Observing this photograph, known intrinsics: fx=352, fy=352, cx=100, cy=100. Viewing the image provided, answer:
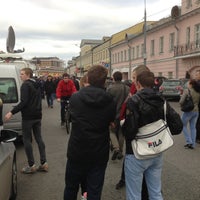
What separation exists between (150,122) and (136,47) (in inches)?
1797

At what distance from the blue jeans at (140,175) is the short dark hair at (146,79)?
0.74 metres

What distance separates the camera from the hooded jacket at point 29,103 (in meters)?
5.78

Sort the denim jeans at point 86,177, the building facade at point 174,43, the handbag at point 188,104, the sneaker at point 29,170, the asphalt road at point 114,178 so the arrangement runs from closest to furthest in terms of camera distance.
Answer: the denim jeans at point 86,177, the asphalt road at point 114,178, the sneaker at point 29,170, the handbag at point 188,104, the building facade at point 174,43

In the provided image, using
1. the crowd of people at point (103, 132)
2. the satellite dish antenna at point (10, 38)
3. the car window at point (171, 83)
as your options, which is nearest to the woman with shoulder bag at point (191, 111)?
the crowd of people at point (103, 132)

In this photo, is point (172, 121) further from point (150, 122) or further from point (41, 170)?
point (41, 170)

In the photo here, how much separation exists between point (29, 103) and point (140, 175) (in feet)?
9.36

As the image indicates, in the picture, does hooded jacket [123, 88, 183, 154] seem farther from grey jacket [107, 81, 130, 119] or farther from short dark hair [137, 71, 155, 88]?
grey jacket [107, 81, 130, 119]

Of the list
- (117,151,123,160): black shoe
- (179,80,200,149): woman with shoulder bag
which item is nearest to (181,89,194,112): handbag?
(179,80,200,149): woman with shoulder bag

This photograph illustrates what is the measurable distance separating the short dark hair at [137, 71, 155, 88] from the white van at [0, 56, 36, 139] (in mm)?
5026

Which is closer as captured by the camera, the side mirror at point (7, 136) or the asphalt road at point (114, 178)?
the side mirror at point (7, 136)

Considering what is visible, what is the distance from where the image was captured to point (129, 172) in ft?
11.9

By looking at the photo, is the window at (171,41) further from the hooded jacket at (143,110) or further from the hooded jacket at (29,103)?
the hooded jacket at (143,110)

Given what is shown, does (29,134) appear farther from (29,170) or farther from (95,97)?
(95,97)

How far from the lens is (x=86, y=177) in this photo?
3.72m
